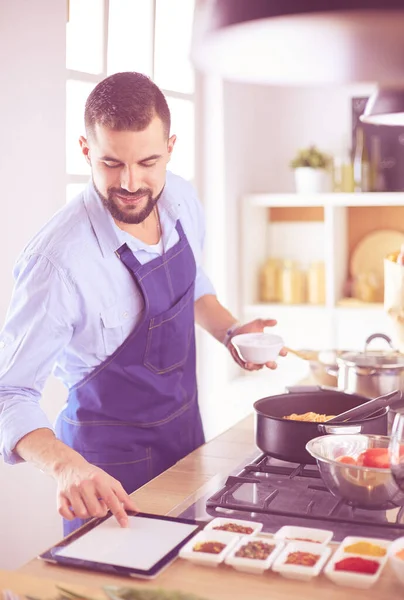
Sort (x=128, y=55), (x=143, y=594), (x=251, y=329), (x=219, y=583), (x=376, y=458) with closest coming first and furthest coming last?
(x=143, y=594), (x=219, y=583), (x=376, y=458), (x=251, y=329), (x=128, y=55)

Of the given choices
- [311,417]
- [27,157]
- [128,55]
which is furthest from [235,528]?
[128,55]

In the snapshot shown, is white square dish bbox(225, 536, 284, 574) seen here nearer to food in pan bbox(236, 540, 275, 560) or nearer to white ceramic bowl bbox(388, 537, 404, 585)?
food in pan bbox(236, 540, 275, 560)

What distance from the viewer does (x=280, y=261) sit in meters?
4.88

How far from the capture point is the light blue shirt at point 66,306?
184 cm

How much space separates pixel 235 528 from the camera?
1.47m

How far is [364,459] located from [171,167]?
288cm

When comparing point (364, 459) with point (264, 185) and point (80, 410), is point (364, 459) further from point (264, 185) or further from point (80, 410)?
point (264, 185)

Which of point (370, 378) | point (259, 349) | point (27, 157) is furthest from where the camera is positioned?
point (27, 157)

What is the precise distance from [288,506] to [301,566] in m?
0.30

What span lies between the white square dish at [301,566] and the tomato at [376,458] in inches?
9.3

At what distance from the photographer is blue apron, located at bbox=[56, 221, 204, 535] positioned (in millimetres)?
2086

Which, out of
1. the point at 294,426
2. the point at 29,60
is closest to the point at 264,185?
the point at 29,60

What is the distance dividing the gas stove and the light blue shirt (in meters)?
0.41

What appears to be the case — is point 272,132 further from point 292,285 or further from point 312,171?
point 292,285
